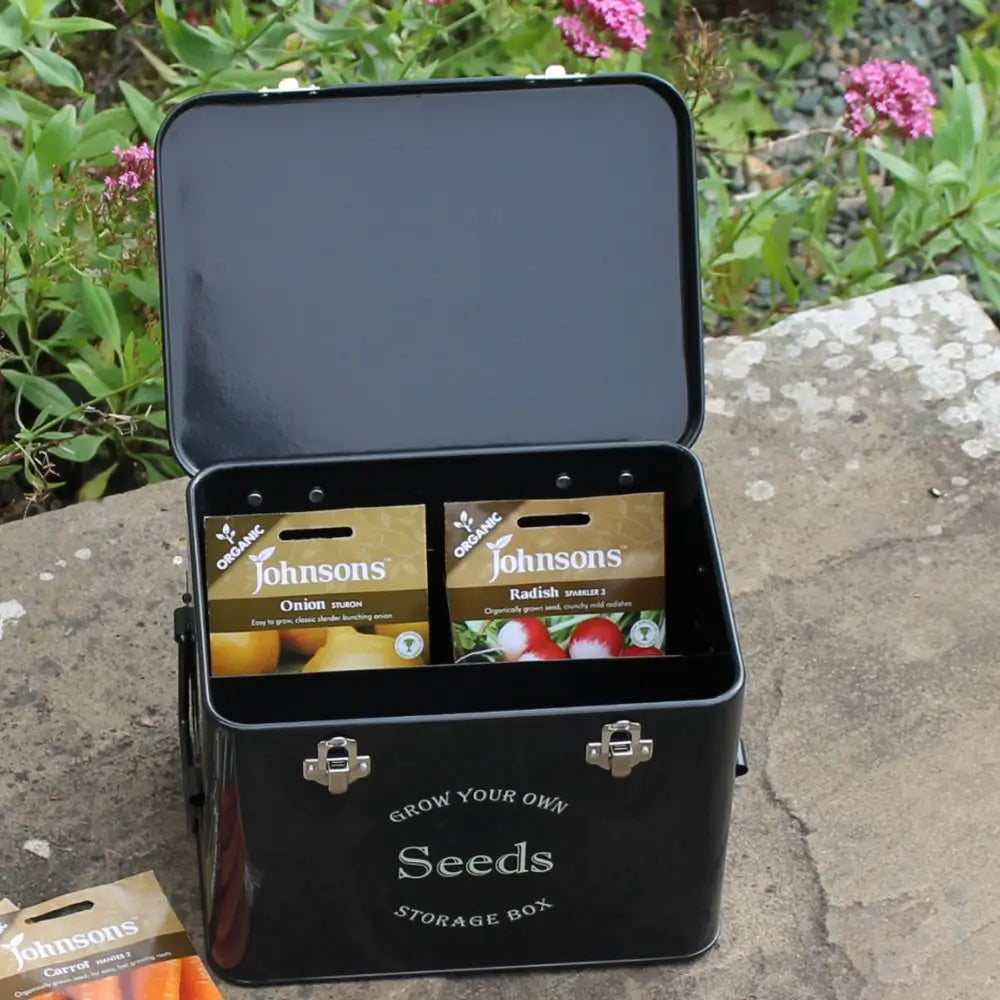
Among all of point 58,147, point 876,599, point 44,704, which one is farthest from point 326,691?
point 58,147

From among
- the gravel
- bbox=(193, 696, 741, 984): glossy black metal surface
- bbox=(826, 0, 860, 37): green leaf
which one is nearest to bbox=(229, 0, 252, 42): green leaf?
bbox=(193, 696, 741, 984): glossy black metal surface

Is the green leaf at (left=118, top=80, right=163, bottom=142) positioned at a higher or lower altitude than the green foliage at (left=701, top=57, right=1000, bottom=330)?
higher

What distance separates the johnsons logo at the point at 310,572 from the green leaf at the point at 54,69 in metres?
0.79

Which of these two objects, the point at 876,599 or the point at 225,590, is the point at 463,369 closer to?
the point at 225,590

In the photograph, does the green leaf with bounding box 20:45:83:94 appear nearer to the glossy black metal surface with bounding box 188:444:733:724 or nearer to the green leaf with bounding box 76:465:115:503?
the green leaf with bounding box 76:465:115:503

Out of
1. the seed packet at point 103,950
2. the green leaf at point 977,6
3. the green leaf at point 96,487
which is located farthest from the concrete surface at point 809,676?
the green leaf at point 977,6

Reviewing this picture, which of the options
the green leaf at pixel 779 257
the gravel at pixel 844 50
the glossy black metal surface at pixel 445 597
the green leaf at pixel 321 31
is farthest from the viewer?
the gravel at pixel 844 50

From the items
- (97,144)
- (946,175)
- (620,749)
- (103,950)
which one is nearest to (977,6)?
(946,175)

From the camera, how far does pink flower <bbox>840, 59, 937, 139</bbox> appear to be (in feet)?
6.54

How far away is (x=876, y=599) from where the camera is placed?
174 cm

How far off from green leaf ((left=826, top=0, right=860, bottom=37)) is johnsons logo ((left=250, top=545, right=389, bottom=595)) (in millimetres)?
2314

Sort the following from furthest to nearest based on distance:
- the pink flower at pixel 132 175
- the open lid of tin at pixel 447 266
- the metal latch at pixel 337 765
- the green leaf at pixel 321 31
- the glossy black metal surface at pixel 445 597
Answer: the green leaf at pixel 321 31 → the pink flower at pixel 132 175 → the open lid of tin at pixel 447 266 → the glossy black metal surface at pixel 445 597 → the metal latch at pixel 337 765

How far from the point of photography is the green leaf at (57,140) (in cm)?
183

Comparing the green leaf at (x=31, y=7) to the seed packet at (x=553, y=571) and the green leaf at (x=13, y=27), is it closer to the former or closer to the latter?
the green leaf at (x=13, y=27)
